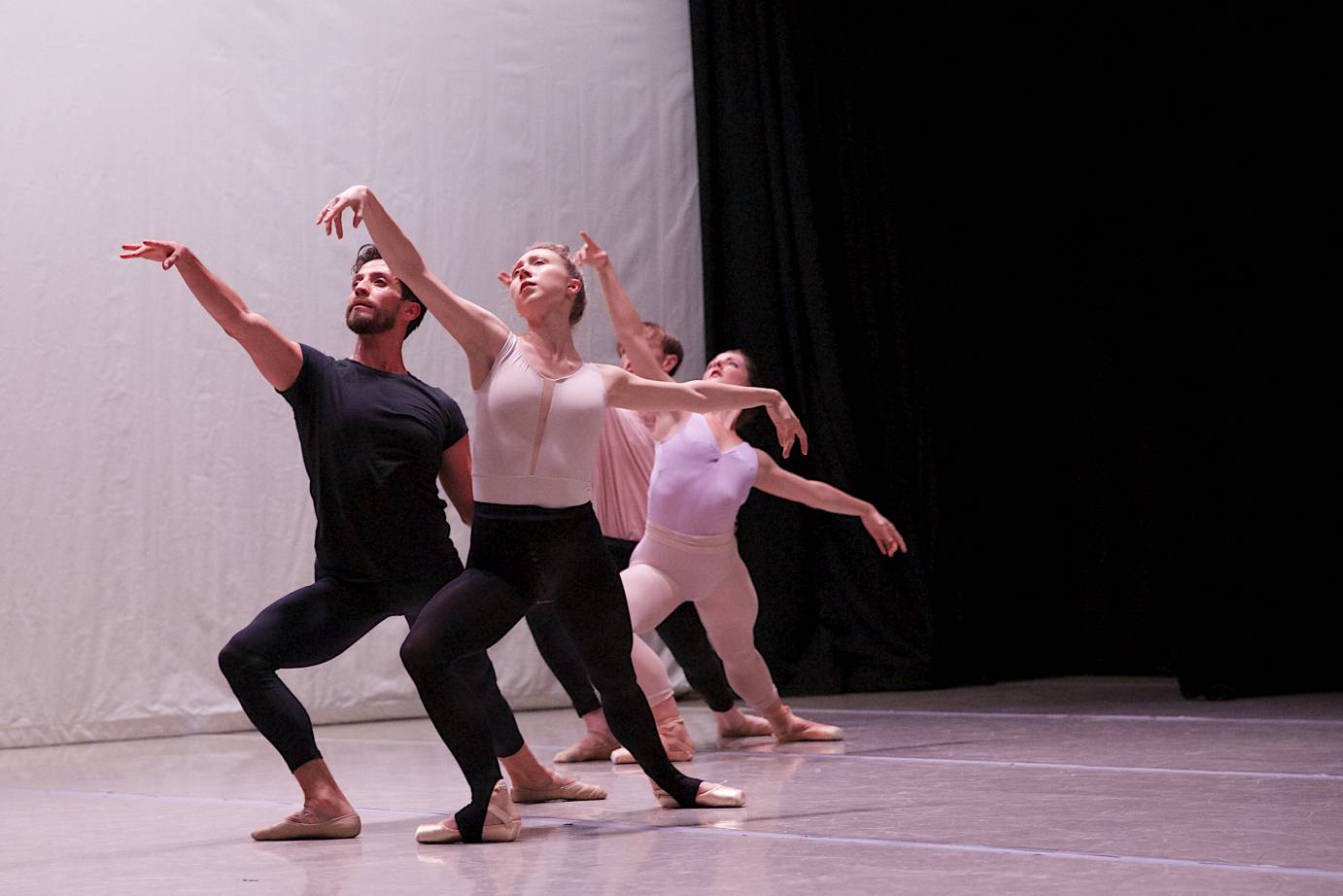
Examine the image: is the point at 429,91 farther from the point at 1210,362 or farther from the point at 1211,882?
the point at 1211,882

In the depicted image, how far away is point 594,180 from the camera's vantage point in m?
7.88

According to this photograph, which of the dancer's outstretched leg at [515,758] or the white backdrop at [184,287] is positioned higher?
the white backdrop at [184,287]

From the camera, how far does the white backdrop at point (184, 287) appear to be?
6121mm

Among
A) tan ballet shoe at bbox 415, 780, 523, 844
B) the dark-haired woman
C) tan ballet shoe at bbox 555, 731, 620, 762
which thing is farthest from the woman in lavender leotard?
tan ballet shoe at bbox 415, 780, 523, 844

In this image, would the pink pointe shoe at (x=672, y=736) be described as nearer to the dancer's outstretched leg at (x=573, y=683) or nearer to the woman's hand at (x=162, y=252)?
the dancer's outstretched leg at (x=573, y=683)

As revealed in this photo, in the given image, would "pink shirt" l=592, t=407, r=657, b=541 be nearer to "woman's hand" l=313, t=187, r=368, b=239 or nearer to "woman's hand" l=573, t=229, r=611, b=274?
"woman's hand" l=573, t=229, r=611, b=274

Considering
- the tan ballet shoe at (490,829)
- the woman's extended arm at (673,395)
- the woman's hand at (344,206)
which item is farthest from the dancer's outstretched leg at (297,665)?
the woman's hand at (344,206)

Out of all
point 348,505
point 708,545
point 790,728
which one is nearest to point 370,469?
point 348,505

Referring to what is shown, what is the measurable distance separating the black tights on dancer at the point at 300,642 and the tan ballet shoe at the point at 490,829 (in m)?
0.25

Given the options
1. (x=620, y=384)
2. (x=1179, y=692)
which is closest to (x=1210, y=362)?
(x=1179, y=692)

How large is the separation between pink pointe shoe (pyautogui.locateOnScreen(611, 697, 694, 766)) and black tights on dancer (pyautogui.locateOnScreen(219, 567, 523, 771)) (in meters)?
1.31

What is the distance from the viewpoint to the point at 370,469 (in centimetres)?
358

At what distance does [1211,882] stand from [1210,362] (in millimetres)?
4653

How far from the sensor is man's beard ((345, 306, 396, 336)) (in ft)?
12.2
